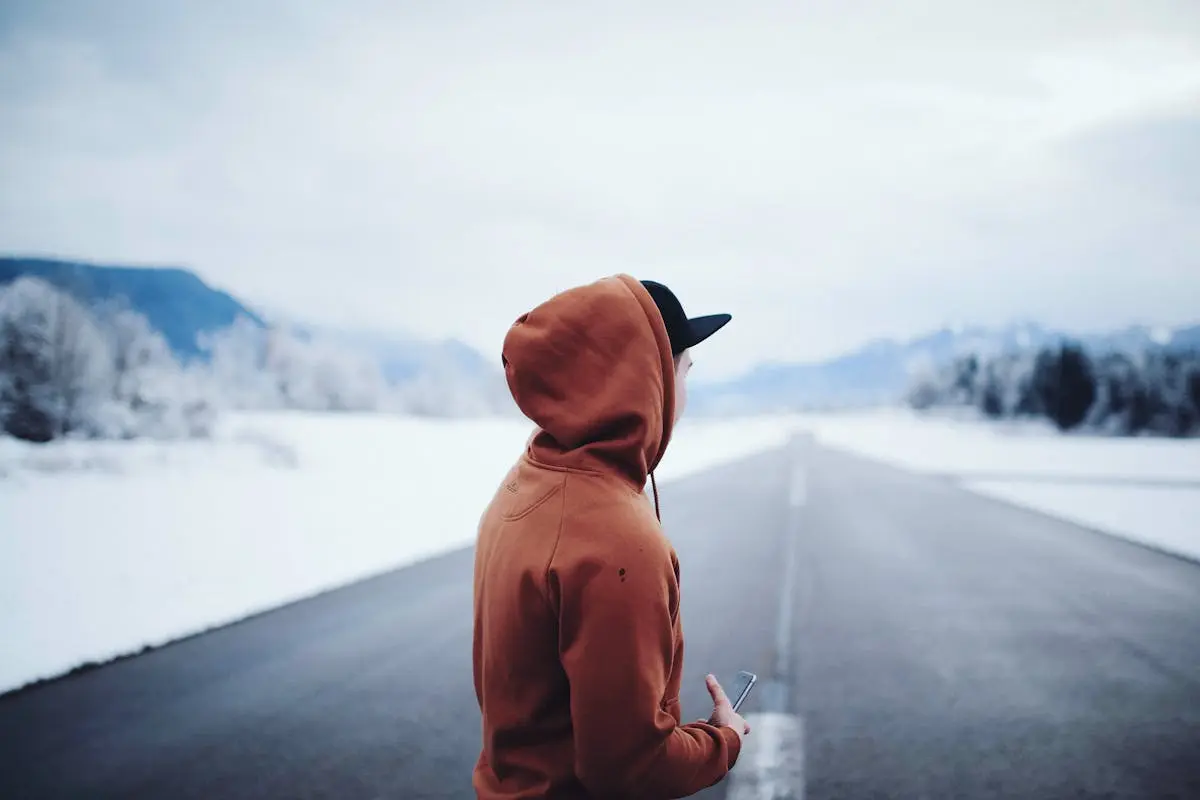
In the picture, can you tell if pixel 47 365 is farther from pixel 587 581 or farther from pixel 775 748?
pixel 587 581

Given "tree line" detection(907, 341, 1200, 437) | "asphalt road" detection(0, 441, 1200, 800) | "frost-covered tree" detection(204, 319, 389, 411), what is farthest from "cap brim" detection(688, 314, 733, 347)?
"tree line" detection(907, 341, 1200, 437)

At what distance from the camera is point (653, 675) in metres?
1.46

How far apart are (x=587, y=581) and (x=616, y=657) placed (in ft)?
0.48

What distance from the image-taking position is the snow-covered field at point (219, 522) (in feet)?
23.5

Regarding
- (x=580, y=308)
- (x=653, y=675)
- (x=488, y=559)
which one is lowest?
(x=653, y=675)

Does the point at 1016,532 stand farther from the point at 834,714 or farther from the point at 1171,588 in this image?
the point at 834,714

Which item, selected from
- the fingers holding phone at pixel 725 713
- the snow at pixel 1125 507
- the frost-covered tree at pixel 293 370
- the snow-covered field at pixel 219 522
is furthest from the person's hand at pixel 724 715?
the frost-covered tree at pixel 293 370

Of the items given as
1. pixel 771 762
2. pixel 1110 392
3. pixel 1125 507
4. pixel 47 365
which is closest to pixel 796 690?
pixel 771 762

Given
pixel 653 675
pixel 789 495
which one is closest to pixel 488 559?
pixel 653 675

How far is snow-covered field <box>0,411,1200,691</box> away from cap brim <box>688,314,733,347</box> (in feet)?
18.9

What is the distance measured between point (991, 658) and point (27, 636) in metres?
7.70

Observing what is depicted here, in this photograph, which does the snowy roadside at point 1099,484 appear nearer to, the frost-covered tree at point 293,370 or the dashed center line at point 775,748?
the dashed center line at point 775,748

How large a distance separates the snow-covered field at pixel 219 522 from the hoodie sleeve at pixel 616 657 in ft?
18.4

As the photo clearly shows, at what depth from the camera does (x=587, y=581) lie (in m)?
1.44
